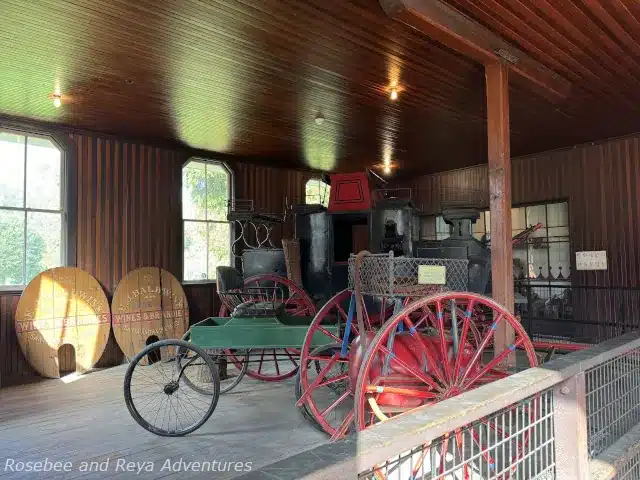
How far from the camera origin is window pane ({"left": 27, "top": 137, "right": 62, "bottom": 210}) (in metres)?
6.43

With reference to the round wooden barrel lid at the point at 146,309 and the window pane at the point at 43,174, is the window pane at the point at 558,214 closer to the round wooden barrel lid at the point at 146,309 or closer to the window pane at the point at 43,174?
the round wooden barrel lid at the point at 146,309

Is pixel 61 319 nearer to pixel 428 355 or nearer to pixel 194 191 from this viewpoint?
pixel 194 191

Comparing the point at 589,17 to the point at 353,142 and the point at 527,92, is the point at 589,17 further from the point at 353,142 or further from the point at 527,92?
the point at 353,142

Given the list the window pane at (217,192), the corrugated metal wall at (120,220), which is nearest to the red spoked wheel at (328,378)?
the corrugated metal wall at (120,220)

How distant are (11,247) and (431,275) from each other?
18.1ft

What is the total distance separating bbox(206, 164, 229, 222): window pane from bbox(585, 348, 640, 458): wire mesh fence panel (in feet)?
22.2

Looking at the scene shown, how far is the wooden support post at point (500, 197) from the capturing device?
4.12 m

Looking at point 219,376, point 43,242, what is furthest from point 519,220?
point 43,242

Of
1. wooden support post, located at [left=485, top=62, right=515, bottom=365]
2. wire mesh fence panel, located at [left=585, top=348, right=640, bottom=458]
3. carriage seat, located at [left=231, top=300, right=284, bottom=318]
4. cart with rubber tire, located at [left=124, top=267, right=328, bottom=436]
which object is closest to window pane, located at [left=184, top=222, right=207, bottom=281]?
cart with rubber tire, located at [left=124, top=267, right=328, bottom=436]

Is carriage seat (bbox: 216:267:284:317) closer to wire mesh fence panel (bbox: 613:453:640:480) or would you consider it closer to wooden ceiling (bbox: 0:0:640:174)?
wooden ceiling (bbox: 0:0:640:174)

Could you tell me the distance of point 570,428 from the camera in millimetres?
1824

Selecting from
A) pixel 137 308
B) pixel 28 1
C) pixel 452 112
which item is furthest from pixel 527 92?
pixel 137 308

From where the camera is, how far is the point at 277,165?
9211mm

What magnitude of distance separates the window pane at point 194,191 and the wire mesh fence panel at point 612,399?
6.69 m
